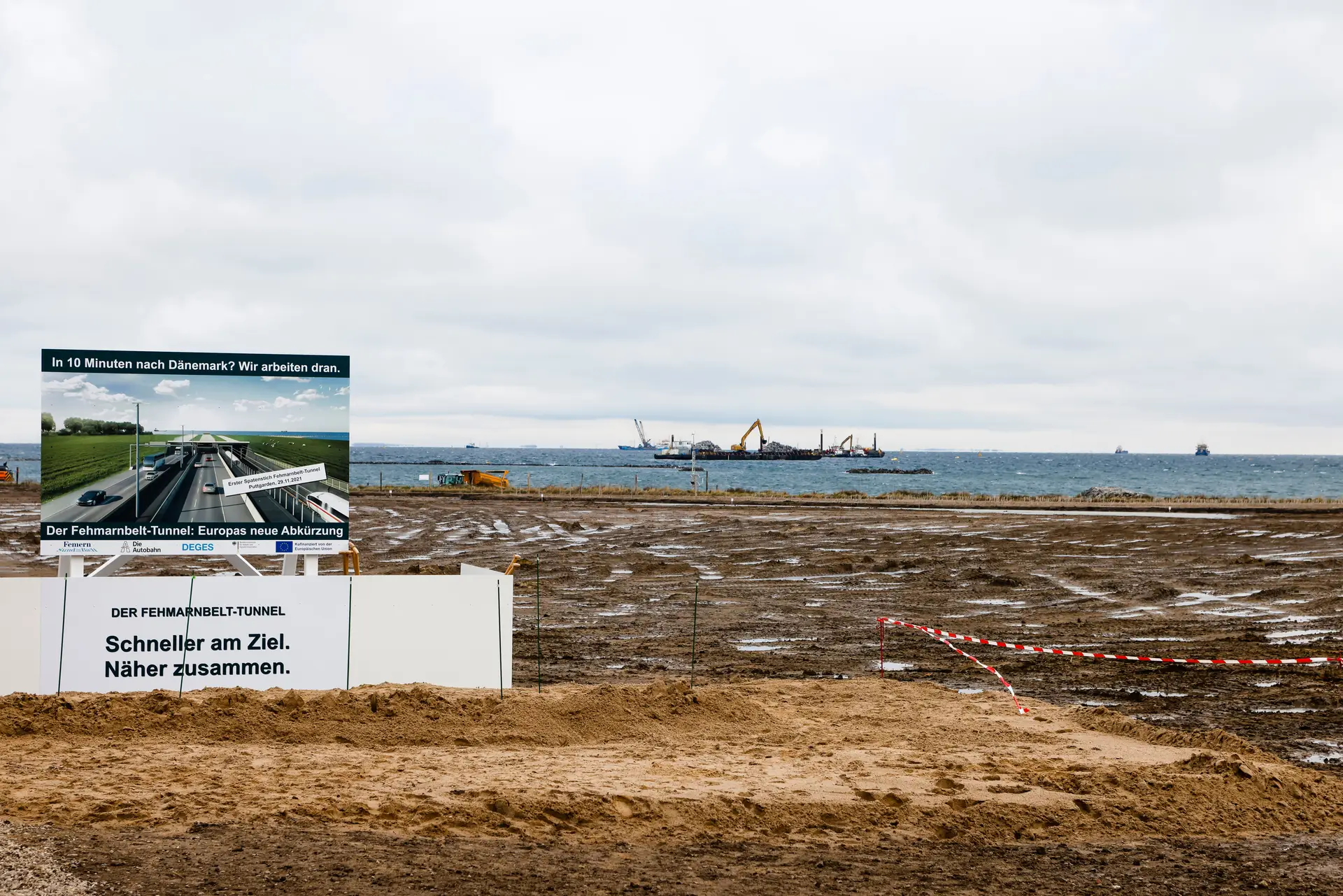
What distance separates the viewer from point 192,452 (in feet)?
46.7

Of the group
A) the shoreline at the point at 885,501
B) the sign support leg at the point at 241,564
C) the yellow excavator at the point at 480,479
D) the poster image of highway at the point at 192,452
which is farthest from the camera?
the yellow excavator at the point at 480,479

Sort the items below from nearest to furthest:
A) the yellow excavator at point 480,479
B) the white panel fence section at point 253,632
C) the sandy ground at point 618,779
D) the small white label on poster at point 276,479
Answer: the sandy ground at point 618,779
the white panel fence section at point 253,632
the small white label on poster at point 276,479
the yellow excavator at point 480,479

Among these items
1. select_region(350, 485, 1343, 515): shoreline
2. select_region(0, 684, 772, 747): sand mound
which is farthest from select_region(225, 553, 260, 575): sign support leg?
select_region(350, 485, 1343, 515): shoreline

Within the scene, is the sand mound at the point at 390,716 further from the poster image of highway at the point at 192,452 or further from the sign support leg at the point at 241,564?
the poster image of highway at the point at 192,452

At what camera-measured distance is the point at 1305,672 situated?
17.3 m

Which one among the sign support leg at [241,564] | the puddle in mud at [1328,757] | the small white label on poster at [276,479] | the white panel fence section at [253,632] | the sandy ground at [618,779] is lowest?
the puddle in mud at [1328,757]

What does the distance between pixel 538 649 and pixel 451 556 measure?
735 inches

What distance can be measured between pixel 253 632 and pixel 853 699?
781cm

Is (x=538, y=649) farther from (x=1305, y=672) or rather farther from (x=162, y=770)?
(x=1305, y=672)

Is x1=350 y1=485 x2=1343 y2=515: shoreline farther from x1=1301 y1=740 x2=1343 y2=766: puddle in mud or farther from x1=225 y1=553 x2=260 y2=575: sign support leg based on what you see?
x1=225 y1=553 x2=260 y2=575: sign support leg

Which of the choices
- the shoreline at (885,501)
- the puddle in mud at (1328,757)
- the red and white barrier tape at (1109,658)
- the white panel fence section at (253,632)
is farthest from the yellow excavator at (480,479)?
the puddle in mud at (1328,757)

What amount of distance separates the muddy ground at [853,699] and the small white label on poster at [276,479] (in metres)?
3.65

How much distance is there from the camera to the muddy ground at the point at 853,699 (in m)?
8.27

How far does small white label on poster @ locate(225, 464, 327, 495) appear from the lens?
1468 centimetres
